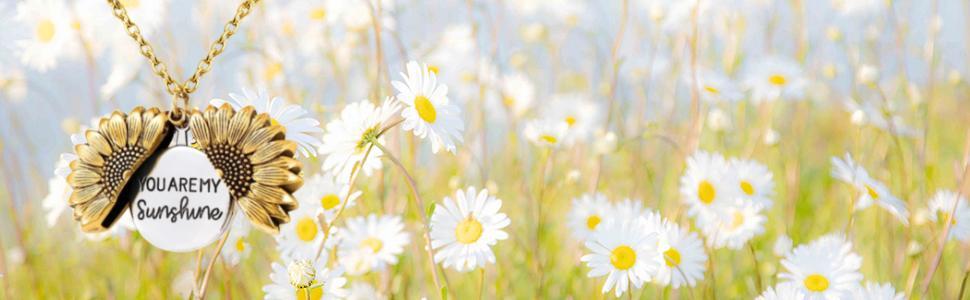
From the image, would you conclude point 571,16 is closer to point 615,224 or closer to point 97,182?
point 615,224

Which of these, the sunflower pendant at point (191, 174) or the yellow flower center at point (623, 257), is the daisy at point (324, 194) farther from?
the yellow flower center at point (623, 257)

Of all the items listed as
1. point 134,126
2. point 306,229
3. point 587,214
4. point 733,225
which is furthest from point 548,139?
point 134,126

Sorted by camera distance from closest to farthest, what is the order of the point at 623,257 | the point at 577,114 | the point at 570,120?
the point at 623,257 < the point at 570,120 < the point at 577,114

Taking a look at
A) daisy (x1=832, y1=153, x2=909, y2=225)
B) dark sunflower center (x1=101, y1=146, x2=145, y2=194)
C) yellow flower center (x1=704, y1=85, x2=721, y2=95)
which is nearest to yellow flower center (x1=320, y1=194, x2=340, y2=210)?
dark sunflower center (x1=101, y1=146, x2=145, y2=194)

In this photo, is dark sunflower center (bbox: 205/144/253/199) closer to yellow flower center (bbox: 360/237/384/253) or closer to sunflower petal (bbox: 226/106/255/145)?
sunflower petal (bbox: 226/106/255/145)

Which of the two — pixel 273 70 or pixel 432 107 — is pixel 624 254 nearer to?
pixel 432 107

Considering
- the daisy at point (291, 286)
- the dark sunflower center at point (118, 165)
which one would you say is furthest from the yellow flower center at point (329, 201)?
the dark sunflower center at point (118, 165)
